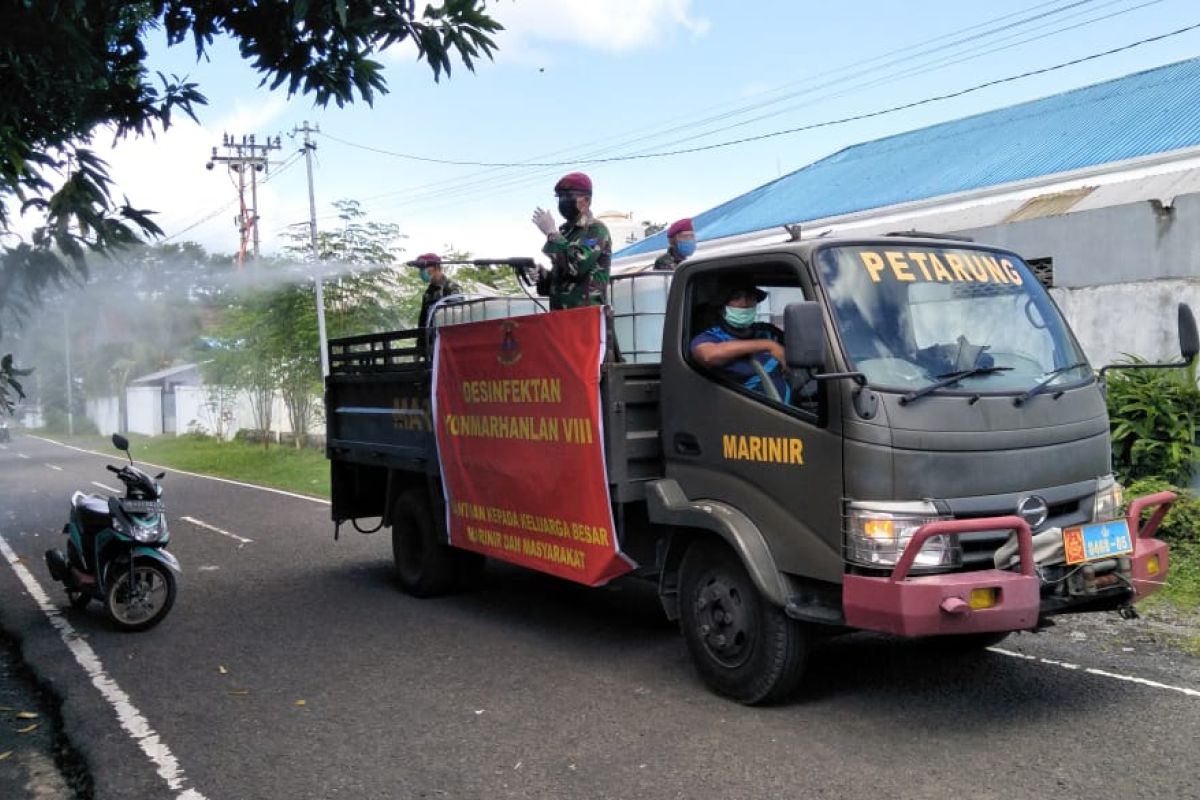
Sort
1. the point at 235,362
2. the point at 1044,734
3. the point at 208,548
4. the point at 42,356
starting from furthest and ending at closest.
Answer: the point at 235,362, the point at 42,356, the point at 208,548, the point at 1044,734

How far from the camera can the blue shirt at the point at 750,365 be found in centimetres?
494

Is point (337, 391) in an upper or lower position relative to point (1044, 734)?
upper

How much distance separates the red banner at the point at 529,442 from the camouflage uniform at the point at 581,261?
540 millimetres

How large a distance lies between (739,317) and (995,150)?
11.3m

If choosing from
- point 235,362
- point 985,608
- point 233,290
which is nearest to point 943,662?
point 985,608

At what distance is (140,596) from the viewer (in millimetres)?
7289

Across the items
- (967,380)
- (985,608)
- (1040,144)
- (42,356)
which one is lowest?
(985,608)

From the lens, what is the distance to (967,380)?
15.1 feet

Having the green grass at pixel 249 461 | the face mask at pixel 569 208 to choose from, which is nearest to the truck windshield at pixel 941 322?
the face mask at pixel 569 208

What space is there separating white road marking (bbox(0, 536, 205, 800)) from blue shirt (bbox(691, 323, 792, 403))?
9.80 ft

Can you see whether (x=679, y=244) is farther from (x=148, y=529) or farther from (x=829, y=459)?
(x=148, y=529)

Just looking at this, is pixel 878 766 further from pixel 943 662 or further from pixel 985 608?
pixel 943 662

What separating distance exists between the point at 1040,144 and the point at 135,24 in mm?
12106

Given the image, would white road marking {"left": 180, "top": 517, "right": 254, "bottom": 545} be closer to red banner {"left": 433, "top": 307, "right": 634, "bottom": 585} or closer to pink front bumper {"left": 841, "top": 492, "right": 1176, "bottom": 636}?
red banner {"left": 433, "top": 307, "right": 634, "bottom": 585}
